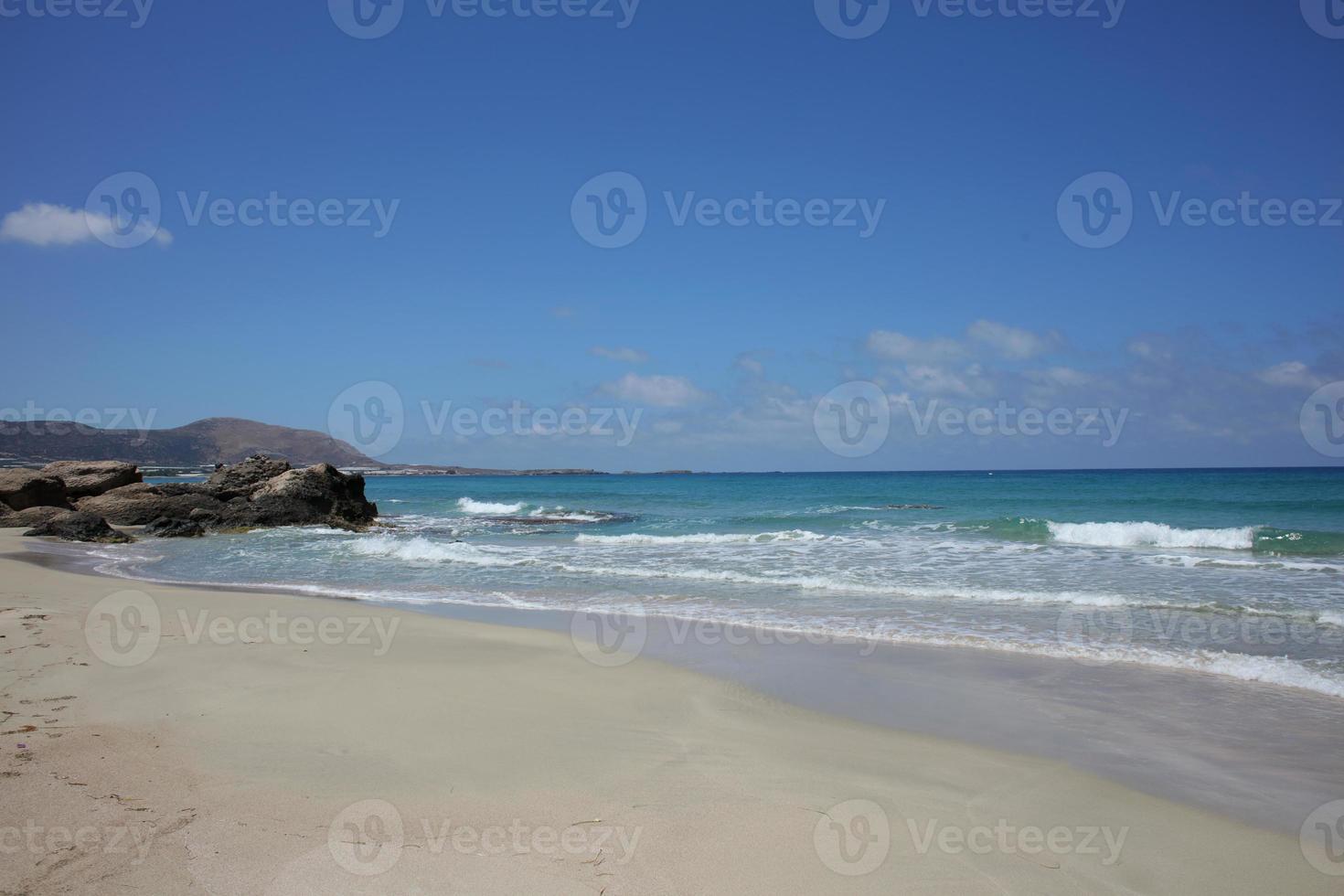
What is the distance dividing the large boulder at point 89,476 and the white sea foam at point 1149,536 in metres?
31.6

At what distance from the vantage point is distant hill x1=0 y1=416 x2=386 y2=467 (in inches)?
2387

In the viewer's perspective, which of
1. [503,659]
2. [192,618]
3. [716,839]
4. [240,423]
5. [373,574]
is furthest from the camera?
[240,423]

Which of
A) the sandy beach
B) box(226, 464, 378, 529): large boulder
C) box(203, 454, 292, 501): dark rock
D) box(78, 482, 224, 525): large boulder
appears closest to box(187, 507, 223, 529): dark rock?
box(78, 482, 224, 525): large boulder

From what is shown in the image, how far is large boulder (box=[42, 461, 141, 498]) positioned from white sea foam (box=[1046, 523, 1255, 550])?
31632 mm

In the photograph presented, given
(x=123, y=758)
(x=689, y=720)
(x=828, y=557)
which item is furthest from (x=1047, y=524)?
(x=123, y=758)

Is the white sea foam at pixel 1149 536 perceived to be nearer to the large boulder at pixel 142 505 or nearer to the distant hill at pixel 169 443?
the large boulder at pixel 142 505

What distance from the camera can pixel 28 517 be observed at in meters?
21.3

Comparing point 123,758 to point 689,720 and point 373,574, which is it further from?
point 373,574

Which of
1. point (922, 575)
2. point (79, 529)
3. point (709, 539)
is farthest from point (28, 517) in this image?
point (922, 575)

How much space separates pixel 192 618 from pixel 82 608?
5.04ft

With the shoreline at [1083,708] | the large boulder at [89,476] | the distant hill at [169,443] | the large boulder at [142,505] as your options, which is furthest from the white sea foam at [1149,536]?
the distant hill at [169,443]

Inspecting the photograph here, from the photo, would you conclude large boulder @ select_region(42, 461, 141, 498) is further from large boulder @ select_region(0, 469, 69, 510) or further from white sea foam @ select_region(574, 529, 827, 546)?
white sea foam @ select_region(574, 529, 827, 546)

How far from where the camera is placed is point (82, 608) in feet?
29.6

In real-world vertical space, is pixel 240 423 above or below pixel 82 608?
above
